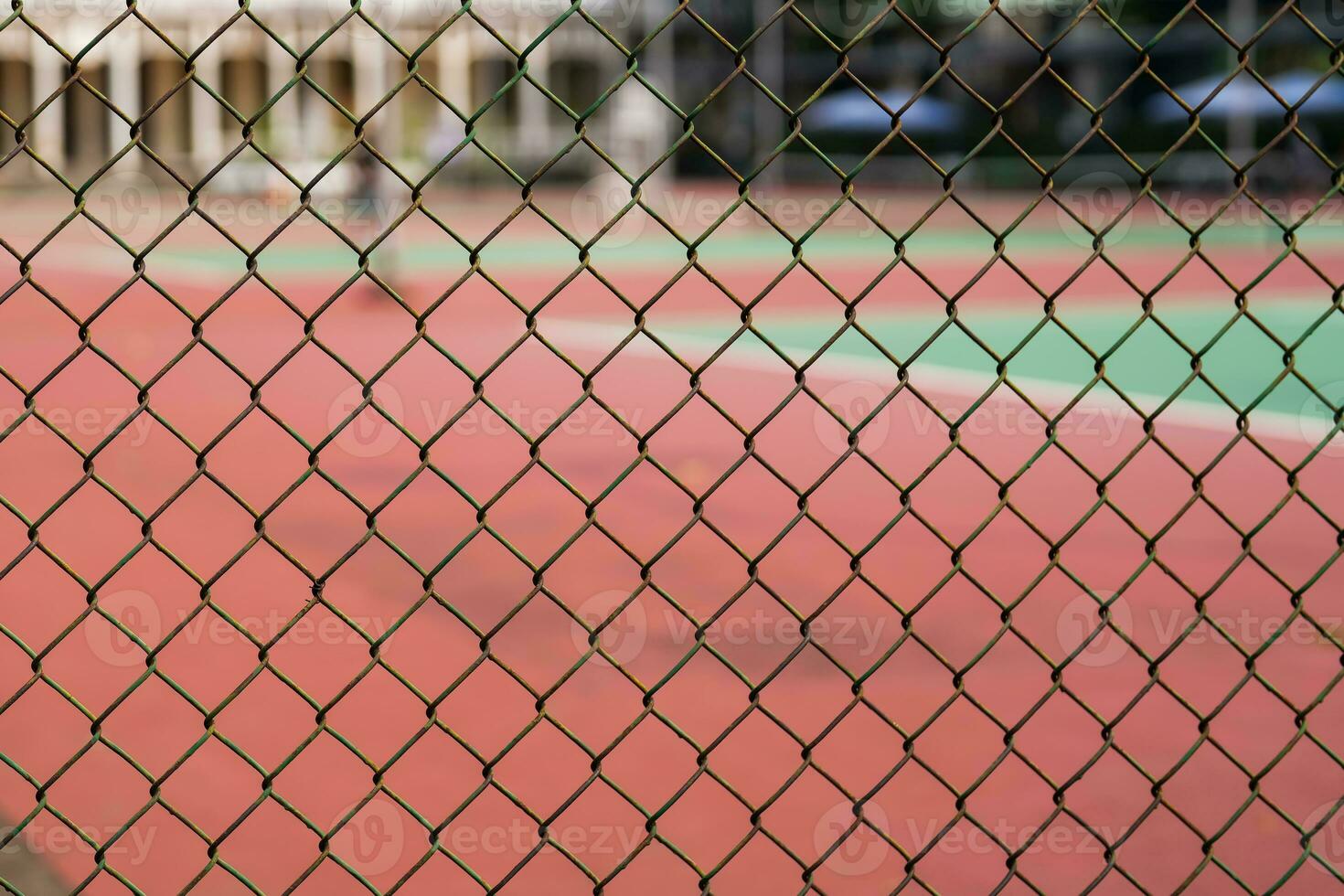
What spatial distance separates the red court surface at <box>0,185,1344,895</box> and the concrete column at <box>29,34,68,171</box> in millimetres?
25187

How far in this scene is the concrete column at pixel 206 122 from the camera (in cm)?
3372

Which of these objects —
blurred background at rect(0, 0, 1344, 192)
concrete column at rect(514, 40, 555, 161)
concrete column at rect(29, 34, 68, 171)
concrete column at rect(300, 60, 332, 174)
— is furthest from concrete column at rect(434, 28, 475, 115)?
concrete column at rect(29, 34, 68, 171)

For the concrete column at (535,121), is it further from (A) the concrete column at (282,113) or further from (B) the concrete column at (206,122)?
(B) the concrete column at (206,122)

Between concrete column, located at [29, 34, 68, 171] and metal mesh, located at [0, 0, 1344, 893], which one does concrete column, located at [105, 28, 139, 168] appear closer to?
concrete column, located at [29, 34, 68, 171]

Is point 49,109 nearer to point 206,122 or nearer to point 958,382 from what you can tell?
point 206,122

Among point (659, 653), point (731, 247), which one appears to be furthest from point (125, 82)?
point (659, 653)

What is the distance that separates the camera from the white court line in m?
9.07

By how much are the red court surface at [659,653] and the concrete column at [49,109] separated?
992 inches

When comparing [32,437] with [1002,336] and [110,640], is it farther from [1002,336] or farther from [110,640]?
[1002,336]

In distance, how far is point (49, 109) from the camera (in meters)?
33.2

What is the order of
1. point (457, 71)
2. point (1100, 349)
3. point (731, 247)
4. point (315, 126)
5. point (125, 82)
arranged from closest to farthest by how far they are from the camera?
point (1100, 349)
point (731, 247)
point (315, 126)
point (125, 82)
point (457, 71)

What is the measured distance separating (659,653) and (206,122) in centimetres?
3224

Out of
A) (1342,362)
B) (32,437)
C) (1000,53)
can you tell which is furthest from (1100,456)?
(1000,53)

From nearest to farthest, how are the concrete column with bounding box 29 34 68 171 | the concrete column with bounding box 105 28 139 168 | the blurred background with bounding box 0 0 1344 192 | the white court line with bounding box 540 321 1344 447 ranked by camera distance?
the white court line with bounding box 540 321 1344 447, the blurred background with bounding box 0 0 1344 192, the concrete column with bounding box 105 28 139 168, the concrete column with bounding box 29 34 68 171
